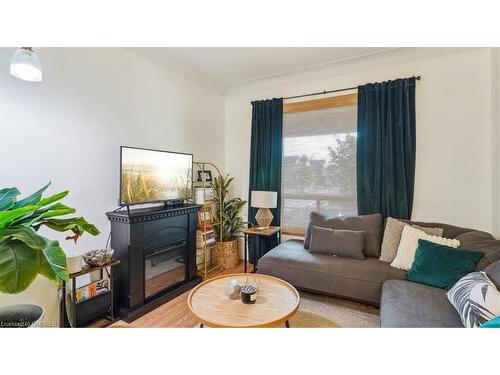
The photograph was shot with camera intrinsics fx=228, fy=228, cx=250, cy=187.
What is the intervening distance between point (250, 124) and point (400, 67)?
211cm

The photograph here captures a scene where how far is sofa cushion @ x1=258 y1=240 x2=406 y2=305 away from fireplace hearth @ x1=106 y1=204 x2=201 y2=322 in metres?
0.97

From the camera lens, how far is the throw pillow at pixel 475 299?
1169mm

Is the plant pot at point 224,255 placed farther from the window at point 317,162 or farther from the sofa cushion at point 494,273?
the sofa cushion at point 494,273

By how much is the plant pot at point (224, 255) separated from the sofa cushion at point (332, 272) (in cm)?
94

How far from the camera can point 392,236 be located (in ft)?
7.88

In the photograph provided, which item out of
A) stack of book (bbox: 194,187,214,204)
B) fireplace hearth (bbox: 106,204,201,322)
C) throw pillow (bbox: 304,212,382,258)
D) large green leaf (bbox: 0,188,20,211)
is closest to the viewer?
large green leaf (bbox: 0,188,20,211)

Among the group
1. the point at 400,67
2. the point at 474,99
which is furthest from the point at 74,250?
the point at 474,99

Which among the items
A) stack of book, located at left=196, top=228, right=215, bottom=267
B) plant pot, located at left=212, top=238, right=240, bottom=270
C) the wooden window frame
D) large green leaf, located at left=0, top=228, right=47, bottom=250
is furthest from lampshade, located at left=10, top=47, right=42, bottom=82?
the wooden window frame

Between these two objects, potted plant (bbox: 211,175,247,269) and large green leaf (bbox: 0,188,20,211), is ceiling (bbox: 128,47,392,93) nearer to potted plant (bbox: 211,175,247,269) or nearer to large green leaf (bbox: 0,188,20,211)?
potted plant (bbox: 211,175,247,269)

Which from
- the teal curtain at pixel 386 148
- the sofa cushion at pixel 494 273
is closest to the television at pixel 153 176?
the teal curtain at pixel 386 148

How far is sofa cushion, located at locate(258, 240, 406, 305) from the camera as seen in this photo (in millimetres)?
2117

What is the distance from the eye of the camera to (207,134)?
11.7 feet
